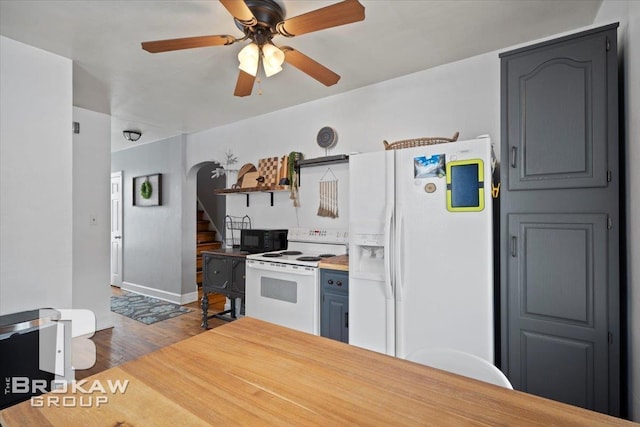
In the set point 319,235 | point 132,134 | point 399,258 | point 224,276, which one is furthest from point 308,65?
point 132,134

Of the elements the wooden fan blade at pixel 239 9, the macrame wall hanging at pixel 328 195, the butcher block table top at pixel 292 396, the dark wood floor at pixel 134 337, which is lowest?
the dark wood floor at pixel 134 337

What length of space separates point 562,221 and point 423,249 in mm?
787

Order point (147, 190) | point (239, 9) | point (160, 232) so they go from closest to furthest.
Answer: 1. point (239, 9)
2. point (160, 232)
3. point (147, 190)

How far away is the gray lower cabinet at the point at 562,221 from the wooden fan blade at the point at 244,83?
5.26ft

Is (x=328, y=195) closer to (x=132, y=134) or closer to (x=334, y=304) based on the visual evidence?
(x=334, y=304)

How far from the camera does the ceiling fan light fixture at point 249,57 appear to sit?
186 cm

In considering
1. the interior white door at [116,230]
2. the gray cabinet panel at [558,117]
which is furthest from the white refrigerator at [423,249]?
the interior white door at [116,230]

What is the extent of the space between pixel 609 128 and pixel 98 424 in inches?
93.7

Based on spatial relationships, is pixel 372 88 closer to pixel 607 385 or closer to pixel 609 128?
pixel 609 128

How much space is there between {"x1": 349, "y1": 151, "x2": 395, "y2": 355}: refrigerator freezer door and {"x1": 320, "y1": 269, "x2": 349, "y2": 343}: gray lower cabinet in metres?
0.09

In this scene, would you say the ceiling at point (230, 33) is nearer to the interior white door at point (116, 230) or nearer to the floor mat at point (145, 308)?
the floor mat at point (145, 308)

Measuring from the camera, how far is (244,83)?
2162mm

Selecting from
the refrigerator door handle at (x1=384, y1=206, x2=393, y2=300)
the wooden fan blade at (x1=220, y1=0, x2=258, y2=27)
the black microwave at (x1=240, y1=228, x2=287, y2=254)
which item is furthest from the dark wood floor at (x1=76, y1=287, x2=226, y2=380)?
the wooden fan blade at (x1=220, y1=0, x2=258, y2=27)

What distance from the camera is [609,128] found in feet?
5.31
